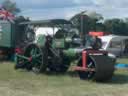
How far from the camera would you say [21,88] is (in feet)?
39.7

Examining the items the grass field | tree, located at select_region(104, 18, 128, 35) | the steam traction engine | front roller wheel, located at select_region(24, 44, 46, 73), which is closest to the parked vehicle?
the steam traction engine

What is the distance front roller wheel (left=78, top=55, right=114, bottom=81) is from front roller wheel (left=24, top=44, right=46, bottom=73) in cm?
185

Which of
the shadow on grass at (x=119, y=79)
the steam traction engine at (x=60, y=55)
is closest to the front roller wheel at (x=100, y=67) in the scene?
the steam traction engine at (x=60, y=55)

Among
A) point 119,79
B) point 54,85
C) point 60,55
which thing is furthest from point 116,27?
point 54,85

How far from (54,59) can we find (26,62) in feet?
3.65

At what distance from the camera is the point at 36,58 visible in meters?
15.8

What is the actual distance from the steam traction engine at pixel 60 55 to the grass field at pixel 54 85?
364mm

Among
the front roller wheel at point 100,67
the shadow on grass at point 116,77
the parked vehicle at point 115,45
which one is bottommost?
the parked vehicle at point 115,45

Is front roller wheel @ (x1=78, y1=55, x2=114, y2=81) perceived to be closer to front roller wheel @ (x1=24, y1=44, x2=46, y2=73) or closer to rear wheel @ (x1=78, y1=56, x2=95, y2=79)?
rear wheel @ (x1=78, y1=56, x2=95, y2=79)

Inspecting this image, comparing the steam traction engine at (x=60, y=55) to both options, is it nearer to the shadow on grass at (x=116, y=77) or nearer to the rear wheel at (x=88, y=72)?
the rear wheel at (x=88, y=72)

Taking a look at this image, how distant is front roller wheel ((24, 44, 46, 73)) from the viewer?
51.1 ft

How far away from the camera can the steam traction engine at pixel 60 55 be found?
46.4ft

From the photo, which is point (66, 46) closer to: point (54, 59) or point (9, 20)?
point (54, 59)

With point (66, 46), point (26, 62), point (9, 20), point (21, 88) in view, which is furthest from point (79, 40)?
point (9, 20)
